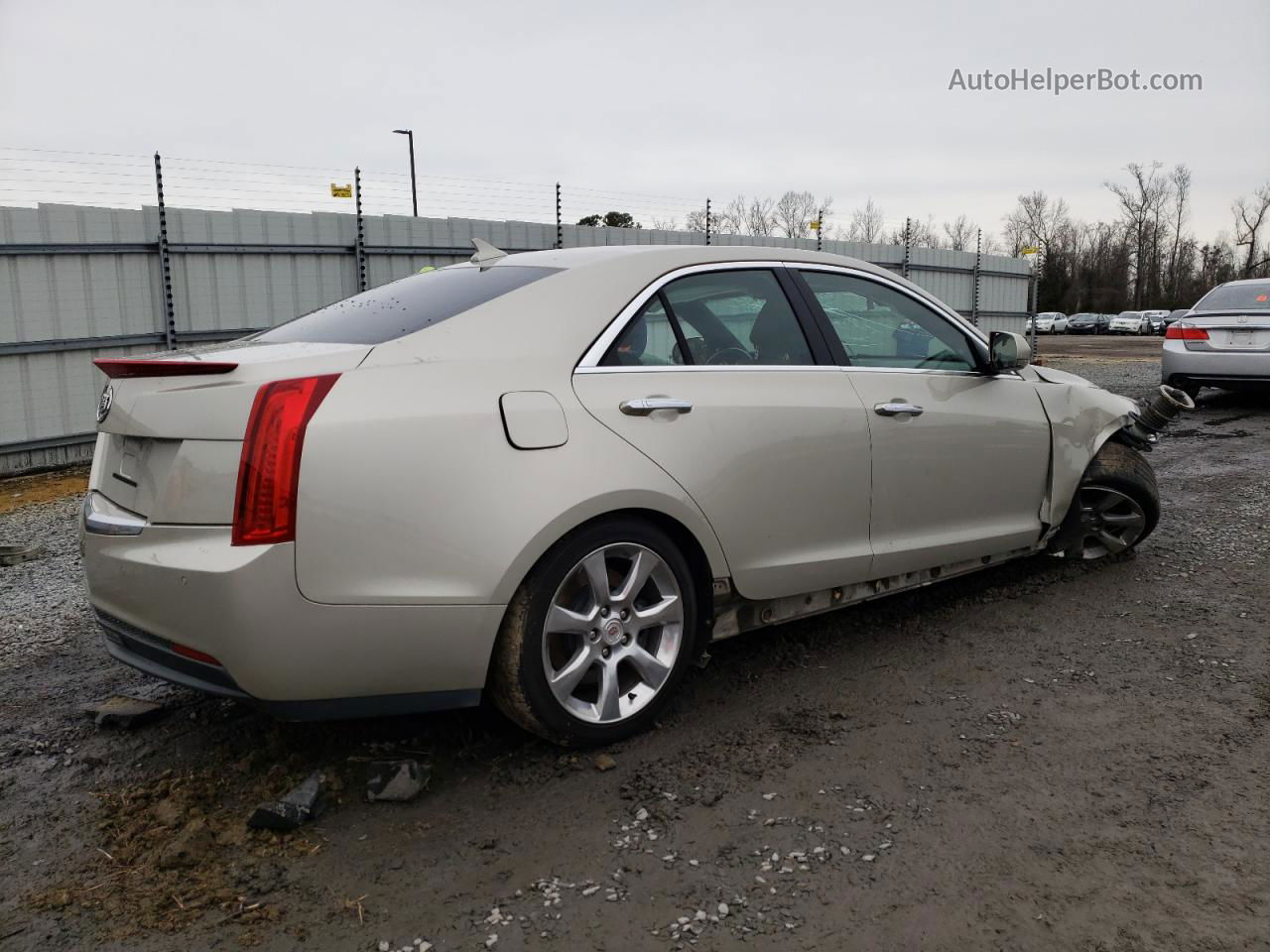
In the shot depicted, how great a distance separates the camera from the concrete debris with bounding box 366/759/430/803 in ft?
9.71

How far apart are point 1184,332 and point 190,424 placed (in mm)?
11801

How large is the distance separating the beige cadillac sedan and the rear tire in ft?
3.51

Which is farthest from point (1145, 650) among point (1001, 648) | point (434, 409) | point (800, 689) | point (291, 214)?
point (291, 214)

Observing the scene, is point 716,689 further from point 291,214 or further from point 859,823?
point 291,214

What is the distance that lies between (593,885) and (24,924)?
52.5 inches

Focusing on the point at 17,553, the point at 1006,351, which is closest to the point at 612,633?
the point at 1006,351

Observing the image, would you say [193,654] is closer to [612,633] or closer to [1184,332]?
[612,633]

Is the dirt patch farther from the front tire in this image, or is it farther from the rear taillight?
the rear taillight

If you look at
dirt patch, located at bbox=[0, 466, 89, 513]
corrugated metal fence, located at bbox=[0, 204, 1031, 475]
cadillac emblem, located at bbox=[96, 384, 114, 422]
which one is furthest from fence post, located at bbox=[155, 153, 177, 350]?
cadillac emblem, located at bbox=[96, 384, 114, 422]

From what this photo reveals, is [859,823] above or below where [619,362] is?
below

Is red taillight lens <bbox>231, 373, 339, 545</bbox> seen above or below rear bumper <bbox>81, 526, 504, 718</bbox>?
above

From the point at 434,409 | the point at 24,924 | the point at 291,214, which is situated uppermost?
the point at 291,214

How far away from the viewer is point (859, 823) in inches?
109

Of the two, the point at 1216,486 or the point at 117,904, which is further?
the point at 1216,486
